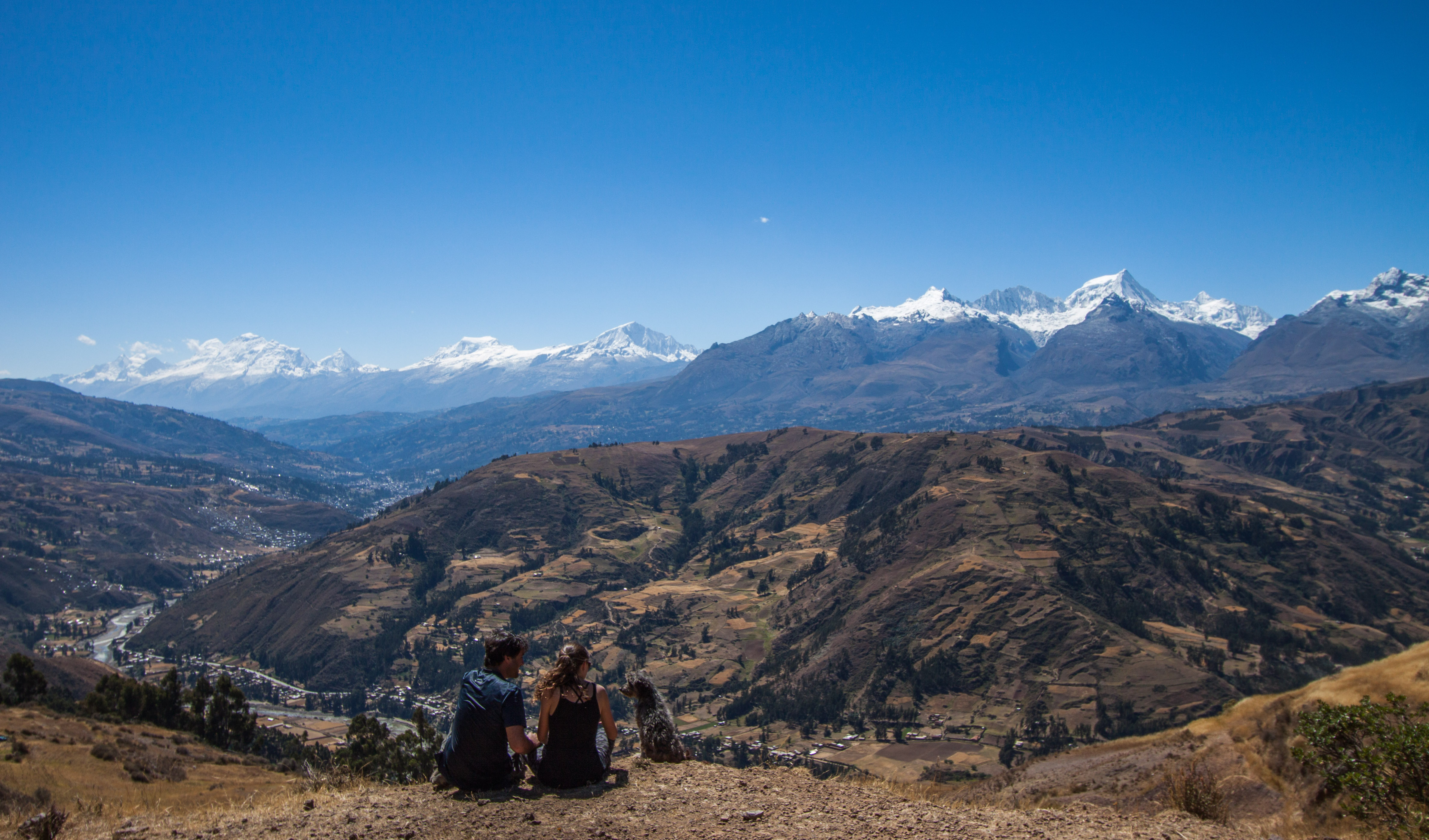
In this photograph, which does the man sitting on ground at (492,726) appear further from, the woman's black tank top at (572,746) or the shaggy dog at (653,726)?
the shaggy dog at (653,726)

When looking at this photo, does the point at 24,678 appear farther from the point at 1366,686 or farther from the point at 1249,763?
the point at 1366,686

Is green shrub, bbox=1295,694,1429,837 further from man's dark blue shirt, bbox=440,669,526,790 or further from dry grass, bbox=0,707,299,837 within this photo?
dry grass, bbox=0,707,299,837

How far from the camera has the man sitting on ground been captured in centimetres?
1238

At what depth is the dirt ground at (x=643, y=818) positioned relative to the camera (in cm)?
1208

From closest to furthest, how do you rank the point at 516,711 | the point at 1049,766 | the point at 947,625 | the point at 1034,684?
the point at 516,711, the point at 1049,766, the point at 1034,684, the point at 947,625

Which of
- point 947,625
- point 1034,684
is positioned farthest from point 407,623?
point 1034,684

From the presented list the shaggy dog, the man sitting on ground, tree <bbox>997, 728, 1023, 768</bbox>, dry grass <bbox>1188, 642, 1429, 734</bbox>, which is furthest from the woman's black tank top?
tree <bbox>997, 728, 1023, 768</bbox>

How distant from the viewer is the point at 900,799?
1588 centimetres

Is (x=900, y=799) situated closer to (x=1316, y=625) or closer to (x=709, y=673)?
(x=709, y=673)

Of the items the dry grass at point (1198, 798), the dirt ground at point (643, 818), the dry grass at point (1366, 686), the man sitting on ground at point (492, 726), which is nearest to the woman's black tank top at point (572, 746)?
the dirt ground at point (643, 818)

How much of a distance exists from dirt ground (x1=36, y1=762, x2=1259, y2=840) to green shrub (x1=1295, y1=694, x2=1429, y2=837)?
7.07ft

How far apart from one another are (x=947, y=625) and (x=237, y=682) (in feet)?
533

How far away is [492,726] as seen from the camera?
12.5 m

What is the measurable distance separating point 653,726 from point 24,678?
206 ft
